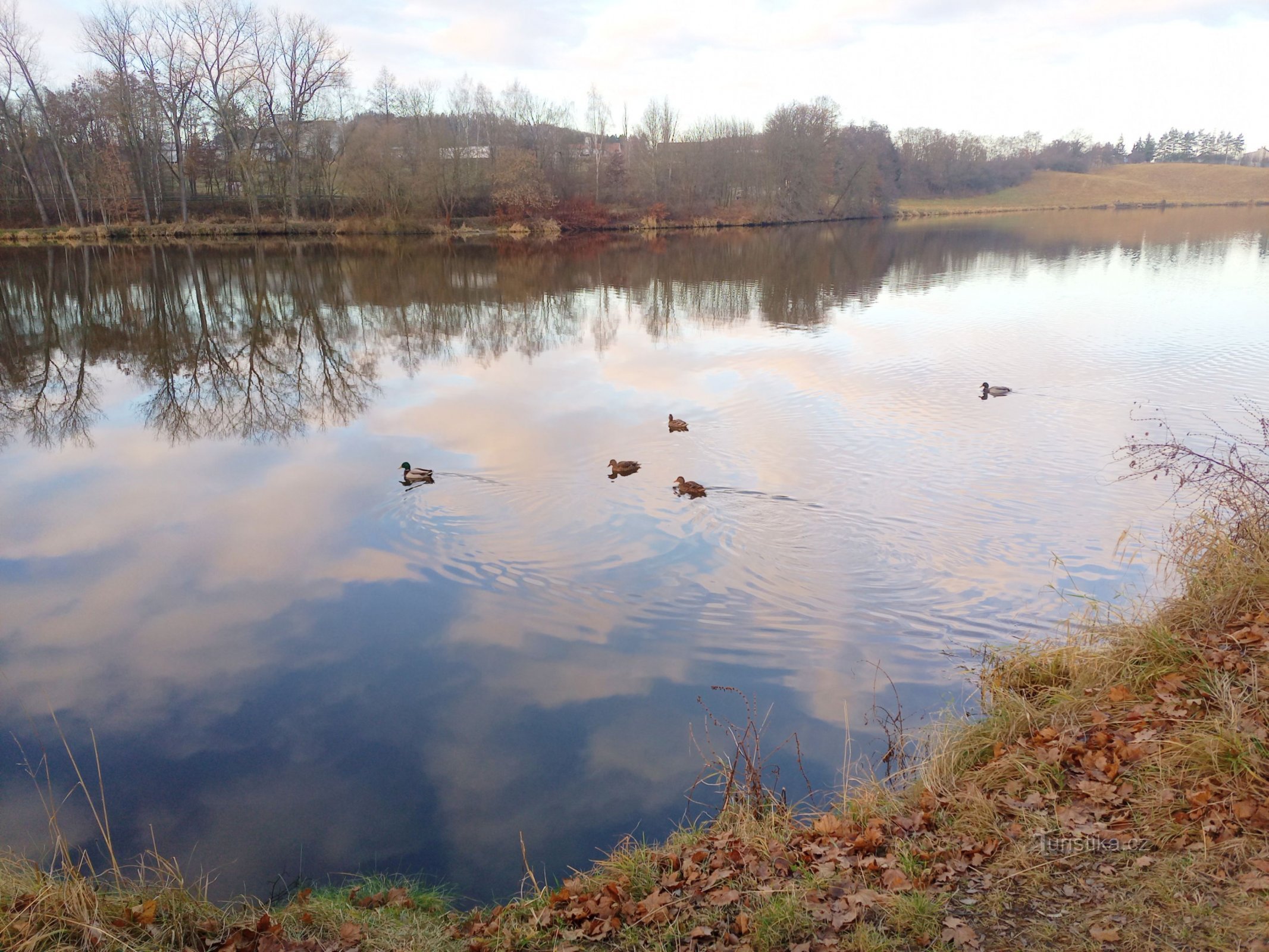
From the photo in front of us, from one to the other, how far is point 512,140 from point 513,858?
229ft

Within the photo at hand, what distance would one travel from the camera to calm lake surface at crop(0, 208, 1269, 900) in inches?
220

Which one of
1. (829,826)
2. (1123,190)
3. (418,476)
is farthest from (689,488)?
(1123,190)

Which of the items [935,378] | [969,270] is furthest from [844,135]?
[935,378]

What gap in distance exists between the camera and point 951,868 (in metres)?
3.82

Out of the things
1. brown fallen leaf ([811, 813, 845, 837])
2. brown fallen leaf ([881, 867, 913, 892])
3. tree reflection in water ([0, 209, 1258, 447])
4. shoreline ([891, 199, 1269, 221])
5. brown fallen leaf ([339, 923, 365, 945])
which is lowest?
brown fallen leaf ([339, 923, 365, 945])

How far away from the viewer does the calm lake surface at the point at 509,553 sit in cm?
560

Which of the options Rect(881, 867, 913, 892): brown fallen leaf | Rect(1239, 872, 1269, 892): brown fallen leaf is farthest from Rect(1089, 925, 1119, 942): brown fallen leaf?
Rect(881, 867, 913, 892): brown fallen leaf

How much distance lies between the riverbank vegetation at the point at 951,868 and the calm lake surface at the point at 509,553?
0.65 m

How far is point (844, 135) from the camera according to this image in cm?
8438

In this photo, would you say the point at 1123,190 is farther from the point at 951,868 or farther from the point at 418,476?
the point at 951,868

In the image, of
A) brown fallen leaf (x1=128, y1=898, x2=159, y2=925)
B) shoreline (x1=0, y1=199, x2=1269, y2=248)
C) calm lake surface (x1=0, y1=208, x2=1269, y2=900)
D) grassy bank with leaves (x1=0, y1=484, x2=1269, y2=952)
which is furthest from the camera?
shoreline (x1=0, y1=199, x2=1269, y2=248)

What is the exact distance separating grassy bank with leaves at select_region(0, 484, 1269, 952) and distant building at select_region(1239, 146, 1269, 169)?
163 meters

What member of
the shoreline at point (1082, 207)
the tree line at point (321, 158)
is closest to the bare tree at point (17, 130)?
the tree line at point (321, 158)

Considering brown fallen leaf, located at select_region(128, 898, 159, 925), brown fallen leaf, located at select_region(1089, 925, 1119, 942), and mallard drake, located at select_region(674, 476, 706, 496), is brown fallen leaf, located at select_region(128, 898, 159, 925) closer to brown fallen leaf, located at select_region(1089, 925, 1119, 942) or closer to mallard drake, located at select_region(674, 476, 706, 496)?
brown fallen leaf, located at select_region(1089, 925, 1119, 942)
